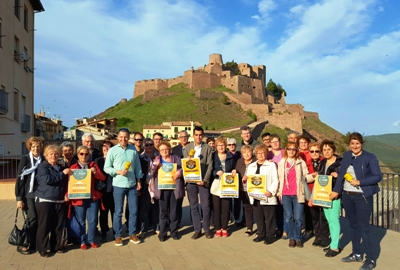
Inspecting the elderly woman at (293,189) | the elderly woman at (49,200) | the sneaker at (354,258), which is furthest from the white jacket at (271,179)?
the elderly woman at (49,200)

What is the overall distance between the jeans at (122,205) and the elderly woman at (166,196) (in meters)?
0.50

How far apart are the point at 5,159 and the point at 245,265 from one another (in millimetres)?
11066

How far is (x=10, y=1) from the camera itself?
1689cm

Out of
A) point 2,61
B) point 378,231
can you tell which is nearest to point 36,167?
point 378,231

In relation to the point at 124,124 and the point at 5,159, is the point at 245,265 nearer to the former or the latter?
the point at 5,159

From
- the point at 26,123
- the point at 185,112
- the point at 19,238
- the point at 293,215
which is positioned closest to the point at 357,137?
the point at 293,215

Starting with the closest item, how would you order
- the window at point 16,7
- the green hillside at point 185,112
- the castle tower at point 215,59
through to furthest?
the window at point 16,7, the green hillside at point 185,112, the castle tower at point 215,59

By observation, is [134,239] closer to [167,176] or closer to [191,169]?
[167,176]

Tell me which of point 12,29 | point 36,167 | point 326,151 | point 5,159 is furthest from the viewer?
point 12,29

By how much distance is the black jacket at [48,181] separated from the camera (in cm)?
568

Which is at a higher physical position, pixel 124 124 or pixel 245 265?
pixel 124 124

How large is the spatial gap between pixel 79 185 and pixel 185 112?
216 ft

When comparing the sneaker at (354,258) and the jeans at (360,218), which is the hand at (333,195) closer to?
the jeans at (360,218)

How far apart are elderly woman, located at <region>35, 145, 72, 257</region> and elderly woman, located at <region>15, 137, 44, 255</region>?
4.9 inches
